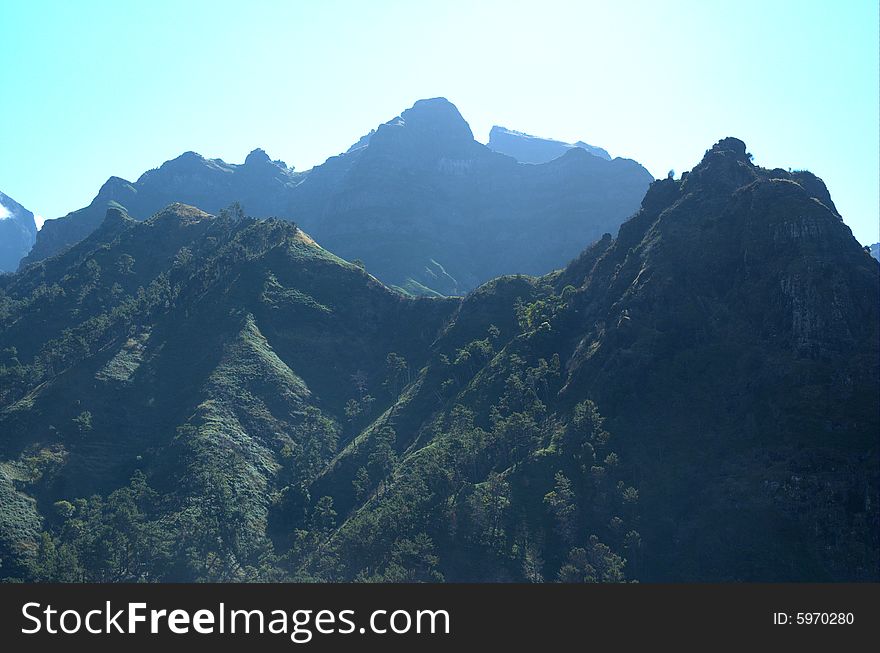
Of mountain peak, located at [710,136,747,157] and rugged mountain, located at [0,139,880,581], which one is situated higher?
mountain peak, located at [710,136,747,157]

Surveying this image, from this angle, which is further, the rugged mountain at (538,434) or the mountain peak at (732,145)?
the mountain peak at (732,145)

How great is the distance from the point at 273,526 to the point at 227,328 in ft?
249

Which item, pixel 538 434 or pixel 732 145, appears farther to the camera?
pixel 732 145

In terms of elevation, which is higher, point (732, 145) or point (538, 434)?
point (732, 145)

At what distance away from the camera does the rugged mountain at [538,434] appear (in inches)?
4099

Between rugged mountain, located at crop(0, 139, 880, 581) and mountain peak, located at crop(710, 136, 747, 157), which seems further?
mountain peak, located at crop(710, 136, 747, 157)

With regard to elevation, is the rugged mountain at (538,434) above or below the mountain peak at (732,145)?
below

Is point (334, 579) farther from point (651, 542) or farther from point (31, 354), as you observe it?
point (31, 354)

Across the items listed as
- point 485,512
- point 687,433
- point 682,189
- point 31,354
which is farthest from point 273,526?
point 682,189

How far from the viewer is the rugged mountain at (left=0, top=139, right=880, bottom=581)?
4099 inches

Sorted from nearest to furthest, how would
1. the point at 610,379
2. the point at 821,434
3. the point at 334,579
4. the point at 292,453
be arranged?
the point at 821,434
the point at 334,579
the point at 610,379
the point at 292,453

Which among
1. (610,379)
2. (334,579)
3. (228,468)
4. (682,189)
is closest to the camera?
(334,579)

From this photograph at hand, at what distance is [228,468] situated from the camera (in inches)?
5723

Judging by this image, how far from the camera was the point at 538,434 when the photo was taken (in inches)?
5295
